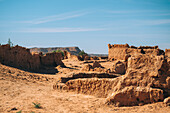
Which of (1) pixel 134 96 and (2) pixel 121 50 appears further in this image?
(2) pixel 121 50

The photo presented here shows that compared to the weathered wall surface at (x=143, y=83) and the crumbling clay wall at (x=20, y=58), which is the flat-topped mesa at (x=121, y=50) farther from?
the weathered wall surface at (x=143, y=83)

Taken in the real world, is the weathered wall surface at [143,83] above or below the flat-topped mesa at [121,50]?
below

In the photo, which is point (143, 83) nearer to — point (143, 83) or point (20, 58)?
point (143, 83)

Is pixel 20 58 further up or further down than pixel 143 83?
further up

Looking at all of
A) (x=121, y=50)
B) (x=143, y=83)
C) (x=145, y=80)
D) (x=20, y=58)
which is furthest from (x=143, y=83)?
(x=121, y=50)

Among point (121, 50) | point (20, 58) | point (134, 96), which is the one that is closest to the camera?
point (134, 96)

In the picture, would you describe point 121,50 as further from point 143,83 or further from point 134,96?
point 134,96

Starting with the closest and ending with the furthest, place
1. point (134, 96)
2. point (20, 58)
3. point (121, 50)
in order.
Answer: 1. point (134, 96)
2. point (20, 58)
3. point (121, 50)

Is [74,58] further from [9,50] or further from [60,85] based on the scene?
[60,85]

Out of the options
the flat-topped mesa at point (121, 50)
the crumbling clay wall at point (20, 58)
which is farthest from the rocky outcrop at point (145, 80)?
the flat-topped mesa at point (121, 50)

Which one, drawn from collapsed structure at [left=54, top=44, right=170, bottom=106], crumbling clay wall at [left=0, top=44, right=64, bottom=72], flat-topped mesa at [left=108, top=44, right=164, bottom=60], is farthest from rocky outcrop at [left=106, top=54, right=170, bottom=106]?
flat-topped mesa at [left=108, top=44, right=164, bottom=60]

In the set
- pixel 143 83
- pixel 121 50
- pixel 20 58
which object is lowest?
pixel 143 83

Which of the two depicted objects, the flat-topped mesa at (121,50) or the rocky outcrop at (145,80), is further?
the flat-topped mesa at (121,50)

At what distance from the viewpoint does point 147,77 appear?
17.1ft
